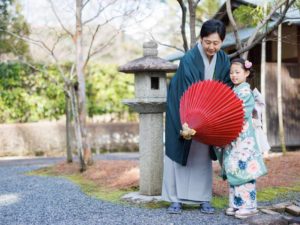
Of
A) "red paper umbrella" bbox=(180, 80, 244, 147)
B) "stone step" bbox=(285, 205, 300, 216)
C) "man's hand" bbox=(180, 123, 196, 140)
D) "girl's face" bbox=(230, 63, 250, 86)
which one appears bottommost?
"stone step" bbox=(285, 205, 300, 216)

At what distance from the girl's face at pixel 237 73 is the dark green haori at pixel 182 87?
0.56 feet

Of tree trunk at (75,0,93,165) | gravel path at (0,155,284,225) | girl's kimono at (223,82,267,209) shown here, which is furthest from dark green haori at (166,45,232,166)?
tree trunk at (75,0,93,165)

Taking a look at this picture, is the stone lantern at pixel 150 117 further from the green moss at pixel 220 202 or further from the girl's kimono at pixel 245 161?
the girl's kimono at pixel 245 161

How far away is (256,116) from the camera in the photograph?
15.3 feet

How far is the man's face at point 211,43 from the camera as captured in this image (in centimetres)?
463

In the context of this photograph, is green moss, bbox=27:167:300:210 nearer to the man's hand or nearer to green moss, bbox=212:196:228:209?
green moss, bbox=212:196:228:209

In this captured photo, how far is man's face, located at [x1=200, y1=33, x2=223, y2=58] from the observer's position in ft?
15.2

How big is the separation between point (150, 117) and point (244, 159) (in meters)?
1.44

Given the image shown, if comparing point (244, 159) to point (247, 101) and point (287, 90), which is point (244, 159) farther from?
point (287, 90)

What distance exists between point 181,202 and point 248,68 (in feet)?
5.08

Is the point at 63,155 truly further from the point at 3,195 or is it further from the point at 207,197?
the point at 207,197

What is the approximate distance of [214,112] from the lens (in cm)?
430

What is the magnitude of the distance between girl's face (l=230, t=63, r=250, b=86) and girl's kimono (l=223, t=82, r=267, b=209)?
0.23 feet

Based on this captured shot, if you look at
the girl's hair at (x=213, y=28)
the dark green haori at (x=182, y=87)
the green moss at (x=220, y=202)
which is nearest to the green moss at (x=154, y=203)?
the green moss at (x=220, y=202)
